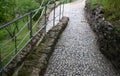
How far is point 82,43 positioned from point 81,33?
40.2 inches

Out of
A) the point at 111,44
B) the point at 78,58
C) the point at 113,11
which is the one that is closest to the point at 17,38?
the point at 78,58

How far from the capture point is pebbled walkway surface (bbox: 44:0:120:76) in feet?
13.7

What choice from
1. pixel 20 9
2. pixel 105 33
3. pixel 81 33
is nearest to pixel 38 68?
pixel 105 33

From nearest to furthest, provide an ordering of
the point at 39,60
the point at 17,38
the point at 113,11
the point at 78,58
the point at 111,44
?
1. the point at 39,60
2. the point at 111,44
3. the point at 78,58
4. the point at 113,11
5. the point at 17,38

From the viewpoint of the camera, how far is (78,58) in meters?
4.79

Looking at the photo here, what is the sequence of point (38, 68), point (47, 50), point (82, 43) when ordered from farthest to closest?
point (82, 43) < point (47, 50) < point (38, 68)

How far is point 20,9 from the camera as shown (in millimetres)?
11445

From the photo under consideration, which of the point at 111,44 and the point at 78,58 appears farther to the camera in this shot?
the point at 78,58

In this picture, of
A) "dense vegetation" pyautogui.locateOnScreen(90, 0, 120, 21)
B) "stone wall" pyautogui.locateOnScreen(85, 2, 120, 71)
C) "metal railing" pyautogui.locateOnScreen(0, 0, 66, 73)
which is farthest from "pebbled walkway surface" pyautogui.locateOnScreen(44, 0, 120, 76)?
"dense vegetation" pyautogui.locateOnScreen(90, 0, 120, 21)

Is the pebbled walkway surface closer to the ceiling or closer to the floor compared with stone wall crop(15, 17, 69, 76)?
closer to the floor

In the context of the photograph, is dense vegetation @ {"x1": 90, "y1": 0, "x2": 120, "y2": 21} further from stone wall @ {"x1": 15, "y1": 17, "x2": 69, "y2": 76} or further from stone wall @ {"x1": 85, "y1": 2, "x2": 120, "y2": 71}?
stone wall @ {"x1": 15, "y1": 17, "x2": 69, "y2": 76}

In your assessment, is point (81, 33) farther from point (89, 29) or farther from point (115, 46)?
point (115, 46)

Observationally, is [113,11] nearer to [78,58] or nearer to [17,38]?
[78,58]

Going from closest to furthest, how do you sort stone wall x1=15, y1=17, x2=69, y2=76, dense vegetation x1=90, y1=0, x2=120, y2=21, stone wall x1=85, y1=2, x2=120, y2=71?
stone wall x1=15, y1=17, x2=69, y2=76 < stone wall x1=85, y1=2, x2=120, y2=71 < dense vegetation x1=90, y1=0, x2=120, y2=21
